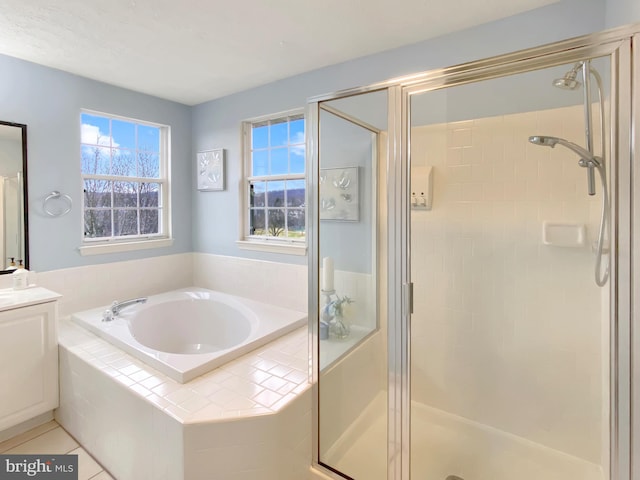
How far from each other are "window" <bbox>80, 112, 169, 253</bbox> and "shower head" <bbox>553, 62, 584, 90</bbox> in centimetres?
320

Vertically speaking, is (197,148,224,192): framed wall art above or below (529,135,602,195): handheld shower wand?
above

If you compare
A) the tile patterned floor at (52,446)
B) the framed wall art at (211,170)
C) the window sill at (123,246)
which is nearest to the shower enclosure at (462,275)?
the tile patterned floor at (52,446)

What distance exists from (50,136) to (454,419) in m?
3.49

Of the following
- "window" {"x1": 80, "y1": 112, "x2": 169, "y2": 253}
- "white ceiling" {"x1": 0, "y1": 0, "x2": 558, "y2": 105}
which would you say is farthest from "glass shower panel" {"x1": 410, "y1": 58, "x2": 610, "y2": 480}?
Result: "window" {"x1": 80, "y1": 112, "x2": 169, "y2": 253}

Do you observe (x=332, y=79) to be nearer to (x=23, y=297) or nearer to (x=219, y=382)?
(x=219, y=382)

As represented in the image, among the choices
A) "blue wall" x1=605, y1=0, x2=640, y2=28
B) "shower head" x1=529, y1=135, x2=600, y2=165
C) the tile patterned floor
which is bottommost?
the tile patterned floor

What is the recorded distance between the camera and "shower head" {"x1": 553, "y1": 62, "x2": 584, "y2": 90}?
129 centimetres

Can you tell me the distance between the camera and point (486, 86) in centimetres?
174

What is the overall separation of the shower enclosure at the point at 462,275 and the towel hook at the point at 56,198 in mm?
2117

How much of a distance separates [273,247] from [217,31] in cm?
164

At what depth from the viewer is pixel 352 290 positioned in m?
2.13

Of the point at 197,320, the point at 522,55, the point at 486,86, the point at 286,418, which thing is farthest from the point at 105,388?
the point at 486,86

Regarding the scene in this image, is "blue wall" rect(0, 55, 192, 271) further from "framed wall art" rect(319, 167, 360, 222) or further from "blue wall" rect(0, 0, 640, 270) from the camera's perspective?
"framed wall art" rect(319, 167, 360, 222)

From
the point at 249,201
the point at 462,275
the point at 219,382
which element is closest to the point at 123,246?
the point at 249,201
